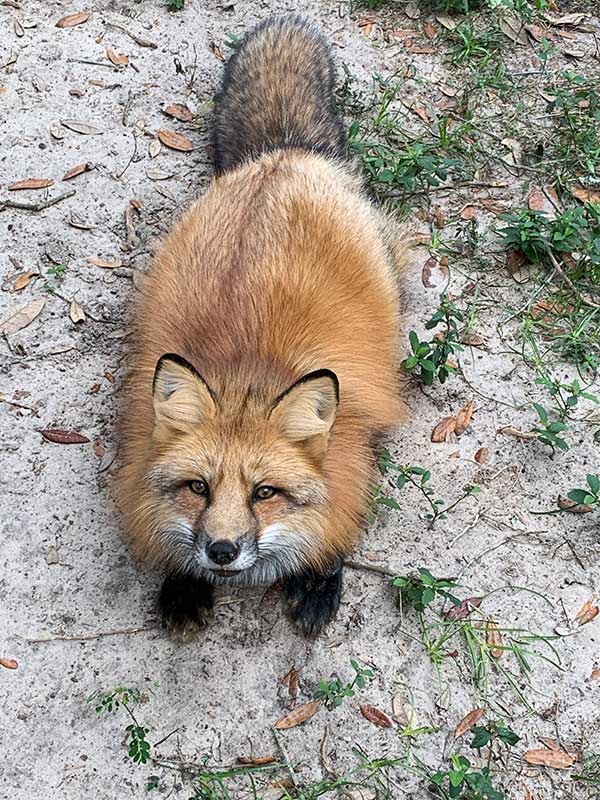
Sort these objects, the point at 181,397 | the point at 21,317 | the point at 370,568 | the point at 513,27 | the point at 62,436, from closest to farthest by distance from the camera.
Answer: the point at 181,397
the point at 370,568
the point at 62,436
the point at 21,317
the point at 513,27

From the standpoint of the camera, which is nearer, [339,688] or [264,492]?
[264,492]

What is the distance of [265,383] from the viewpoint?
3947 mm

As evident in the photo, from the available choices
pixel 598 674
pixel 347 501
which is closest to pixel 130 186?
pixel 347 501

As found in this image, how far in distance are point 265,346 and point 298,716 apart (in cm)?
183

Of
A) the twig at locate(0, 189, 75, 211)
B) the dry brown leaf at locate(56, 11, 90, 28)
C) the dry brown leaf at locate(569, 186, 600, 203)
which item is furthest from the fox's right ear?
the dry brown leaf at locate(56, 11, 90, 28)

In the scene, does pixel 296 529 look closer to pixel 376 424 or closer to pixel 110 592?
pixel 376 424

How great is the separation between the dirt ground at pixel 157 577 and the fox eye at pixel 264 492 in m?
1.08

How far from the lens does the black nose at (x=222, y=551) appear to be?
356cm

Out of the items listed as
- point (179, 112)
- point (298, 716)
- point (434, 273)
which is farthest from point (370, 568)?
point (179, 112)

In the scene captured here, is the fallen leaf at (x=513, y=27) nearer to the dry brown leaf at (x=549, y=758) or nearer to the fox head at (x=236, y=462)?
the fox head at (x=236, y=462)

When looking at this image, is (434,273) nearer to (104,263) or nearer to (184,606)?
(104,263)

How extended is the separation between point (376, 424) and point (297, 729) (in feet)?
5.23

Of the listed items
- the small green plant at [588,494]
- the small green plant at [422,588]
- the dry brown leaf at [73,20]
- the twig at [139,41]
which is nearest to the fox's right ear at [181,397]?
the small green plant at [422,588]

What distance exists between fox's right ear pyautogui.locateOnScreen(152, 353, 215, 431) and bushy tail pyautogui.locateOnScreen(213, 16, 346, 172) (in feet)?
8.43
